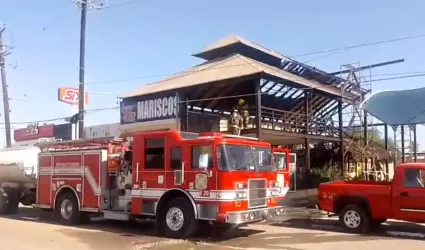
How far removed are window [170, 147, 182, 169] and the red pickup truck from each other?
14.7 feet

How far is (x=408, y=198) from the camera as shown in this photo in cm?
1250

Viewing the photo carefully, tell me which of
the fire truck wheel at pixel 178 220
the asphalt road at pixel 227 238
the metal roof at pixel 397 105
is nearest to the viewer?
the asphalt road at pixel 227 238

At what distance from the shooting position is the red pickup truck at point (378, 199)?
12469 millimetres

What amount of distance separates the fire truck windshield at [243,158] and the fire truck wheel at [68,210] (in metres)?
5.97

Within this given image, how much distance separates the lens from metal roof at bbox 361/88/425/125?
917 inches

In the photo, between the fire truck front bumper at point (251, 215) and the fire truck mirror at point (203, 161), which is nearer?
the fire truck front bumper at point (251, 215)

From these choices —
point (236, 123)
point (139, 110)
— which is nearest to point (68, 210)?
point (236, 123)

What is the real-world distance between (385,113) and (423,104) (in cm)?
175

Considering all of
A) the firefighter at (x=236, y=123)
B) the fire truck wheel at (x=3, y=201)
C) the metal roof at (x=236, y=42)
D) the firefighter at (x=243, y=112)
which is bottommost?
the fire truck wheel at (x=3, y=201)

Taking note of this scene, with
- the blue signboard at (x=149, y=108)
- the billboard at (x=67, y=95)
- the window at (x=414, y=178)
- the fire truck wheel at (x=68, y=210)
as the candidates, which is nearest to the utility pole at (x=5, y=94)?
the billboard at (x=67, y=95)

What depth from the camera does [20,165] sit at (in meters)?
18.9

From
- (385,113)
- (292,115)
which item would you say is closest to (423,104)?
(385,113)

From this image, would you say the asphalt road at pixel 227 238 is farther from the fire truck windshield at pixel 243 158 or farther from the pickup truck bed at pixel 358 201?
the fire truck windshield at pixel 243 158

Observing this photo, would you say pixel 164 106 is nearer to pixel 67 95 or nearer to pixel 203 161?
pixel 67 95
